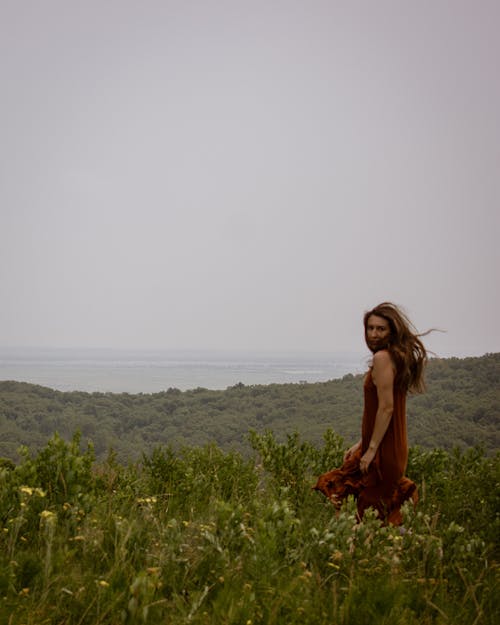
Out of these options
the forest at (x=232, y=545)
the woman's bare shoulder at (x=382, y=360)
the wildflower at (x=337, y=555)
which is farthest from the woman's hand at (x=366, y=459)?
the wildflower at (x=337, y=555)

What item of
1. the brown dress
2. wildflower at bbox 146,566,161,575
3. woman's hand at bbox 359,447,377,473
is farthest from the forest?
woman's hand at bbox 359,447,377,473

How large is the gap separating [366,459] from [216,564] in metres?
2.55

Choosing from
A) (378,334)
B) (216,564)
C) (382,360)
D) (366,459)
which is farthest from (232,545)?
→ (378,334)

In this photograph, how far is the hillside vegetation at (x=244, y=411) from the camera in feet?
114

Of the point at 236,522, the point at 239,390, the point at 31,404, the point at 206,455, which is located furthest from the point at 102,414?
the point at 236,522

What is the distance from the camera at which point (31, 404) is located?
6506 cm

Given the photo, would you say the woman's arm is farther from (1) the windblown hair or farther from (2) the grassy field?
(2) the grassy field

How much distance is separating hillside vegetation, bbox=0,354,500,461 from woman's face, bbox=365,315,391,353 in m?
23.2

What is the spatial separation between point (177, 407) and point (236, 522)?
60493 mm

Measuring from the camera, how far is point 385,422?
225 inches

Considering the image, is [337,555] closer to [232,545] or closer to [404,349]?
[232,545]

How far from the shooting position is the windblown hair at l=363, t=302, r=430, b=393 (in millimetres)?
5832

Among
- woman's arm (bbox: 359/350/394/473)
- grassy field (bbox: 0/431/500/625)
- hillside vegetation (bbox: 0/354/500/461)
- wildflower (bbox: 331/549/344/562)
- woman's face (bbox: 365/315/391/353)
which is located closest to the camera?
grassy field (bbox: 0/431/500/625)

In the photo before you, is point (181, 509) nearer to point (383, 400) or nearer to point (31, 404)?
point (383, 400)
